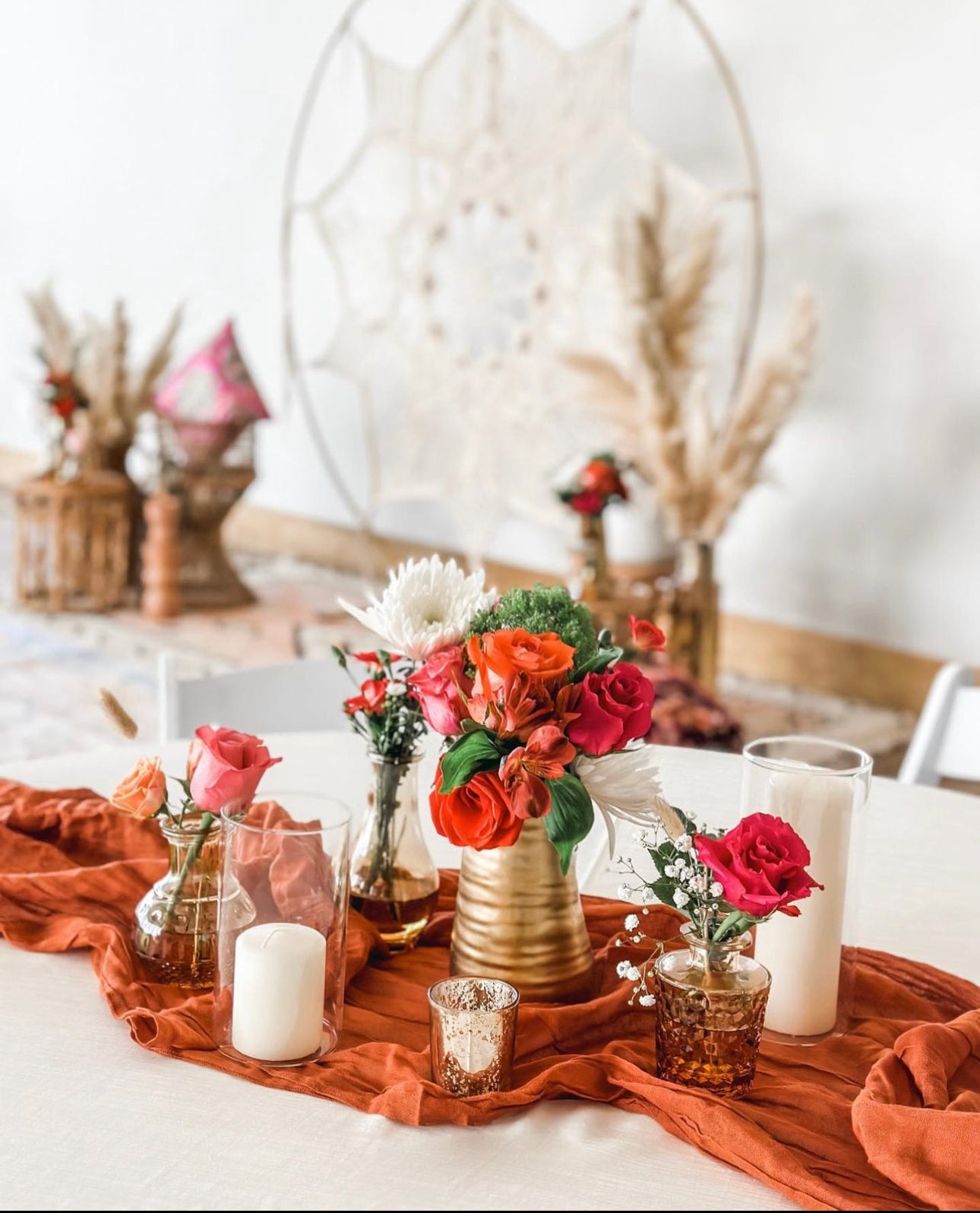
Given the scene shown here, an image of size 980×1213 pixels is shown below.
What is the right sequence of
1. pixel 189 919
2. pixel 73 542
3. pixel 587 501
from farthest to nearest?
1. pixel 73 542
2. pixel 587 501
3. pixel 189 919

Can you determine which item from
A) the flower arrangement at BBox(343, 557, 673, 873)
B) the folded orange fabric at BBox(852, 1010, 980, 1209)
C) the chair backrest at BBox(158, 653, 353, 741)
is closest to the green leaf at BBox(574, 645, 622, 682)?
the flower arrangement at BBox(343, 557, 673, 873)

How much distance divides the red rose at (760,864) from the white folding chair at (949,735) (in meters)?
1.02

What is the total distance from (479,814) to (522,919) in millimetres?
120

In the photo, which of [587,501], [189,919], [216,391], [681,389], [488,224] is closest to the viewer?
[189,919]

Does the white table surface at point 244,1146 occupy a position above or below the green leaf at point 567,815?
below

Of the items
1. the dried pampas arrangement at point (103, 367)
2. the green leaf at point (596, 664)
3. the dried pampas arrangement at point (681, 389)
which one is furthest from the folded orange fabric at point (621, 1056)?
the dried pampas arrangement at point (103, 367)

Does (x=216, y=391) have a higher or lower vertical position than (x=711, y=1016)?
higher

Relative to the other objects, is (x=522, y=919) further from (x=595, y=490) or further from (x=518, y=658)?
(x=595, y=490)

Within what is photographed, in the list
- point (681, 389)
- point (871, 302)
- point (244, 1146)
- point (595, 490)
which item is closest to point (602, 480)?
point (595, 490)

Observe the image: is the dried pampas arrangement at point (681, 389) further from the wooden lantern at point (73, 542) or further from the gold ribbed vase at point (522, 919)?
the gold ribbed vase at point (522, 919)

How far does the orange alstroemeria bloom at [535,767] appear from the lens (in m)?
0.93

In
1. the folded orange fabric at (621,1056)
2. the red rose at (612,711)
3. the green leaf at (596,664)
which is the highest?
the green leaf at (596,664)

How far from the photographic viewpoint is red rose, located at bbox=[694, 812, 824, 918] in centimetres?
88

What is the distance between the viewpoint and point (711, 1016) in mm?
917
